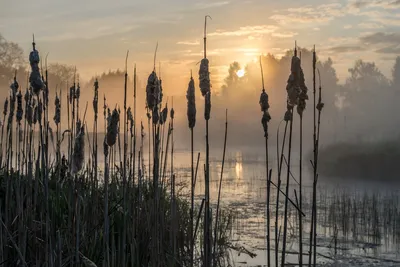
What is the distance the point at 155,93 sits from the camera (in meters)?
3.61

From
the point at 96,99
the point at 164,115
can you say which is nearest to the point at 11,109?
the point at 96,99

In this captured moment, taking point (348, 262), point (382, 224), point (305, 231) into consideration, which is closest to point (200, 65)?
point (348, 262)

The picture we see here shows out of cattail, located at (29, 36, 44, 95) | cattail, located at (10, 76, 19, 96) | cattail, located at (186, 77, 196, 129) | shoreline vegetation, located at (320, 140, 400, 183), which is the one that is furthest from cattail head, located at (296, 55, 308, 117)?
shoreline vegetation, located at (320, 140, 400, 183)

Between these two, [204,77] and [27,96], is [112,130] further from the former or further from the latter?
[27,96]

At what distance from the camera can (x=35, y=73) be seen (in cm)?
288

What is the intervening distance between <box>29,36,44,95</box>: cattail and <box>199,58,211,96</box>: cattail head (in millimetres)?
→ 1038

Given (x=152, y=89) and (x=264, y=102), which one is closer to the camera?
(x=264, y=102)

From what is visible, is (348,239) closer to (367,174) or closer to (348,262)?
(348,262)

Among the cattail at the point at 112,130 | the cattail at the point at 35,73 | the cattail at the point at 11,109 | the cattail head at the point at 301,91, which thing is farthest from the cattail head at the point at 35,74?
the cattail at the point at 11,109

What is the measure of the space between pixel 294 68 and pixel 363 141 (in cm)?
7385

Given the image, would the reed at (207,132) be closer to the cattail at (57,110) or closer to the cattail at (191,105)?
the cattail at (191,105)

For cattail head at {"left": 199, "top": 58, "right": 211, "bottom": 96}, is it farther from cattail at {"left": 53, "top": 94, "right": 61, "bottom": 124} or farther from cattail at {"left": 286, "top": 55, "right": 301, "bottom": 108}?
cattail at {"left": 53, "top": 94, "right": 61, "bottom": 124}

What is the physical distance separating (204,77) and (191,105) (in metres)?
0.28

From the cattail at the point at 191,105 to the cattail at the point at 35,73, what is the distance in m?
1.05
